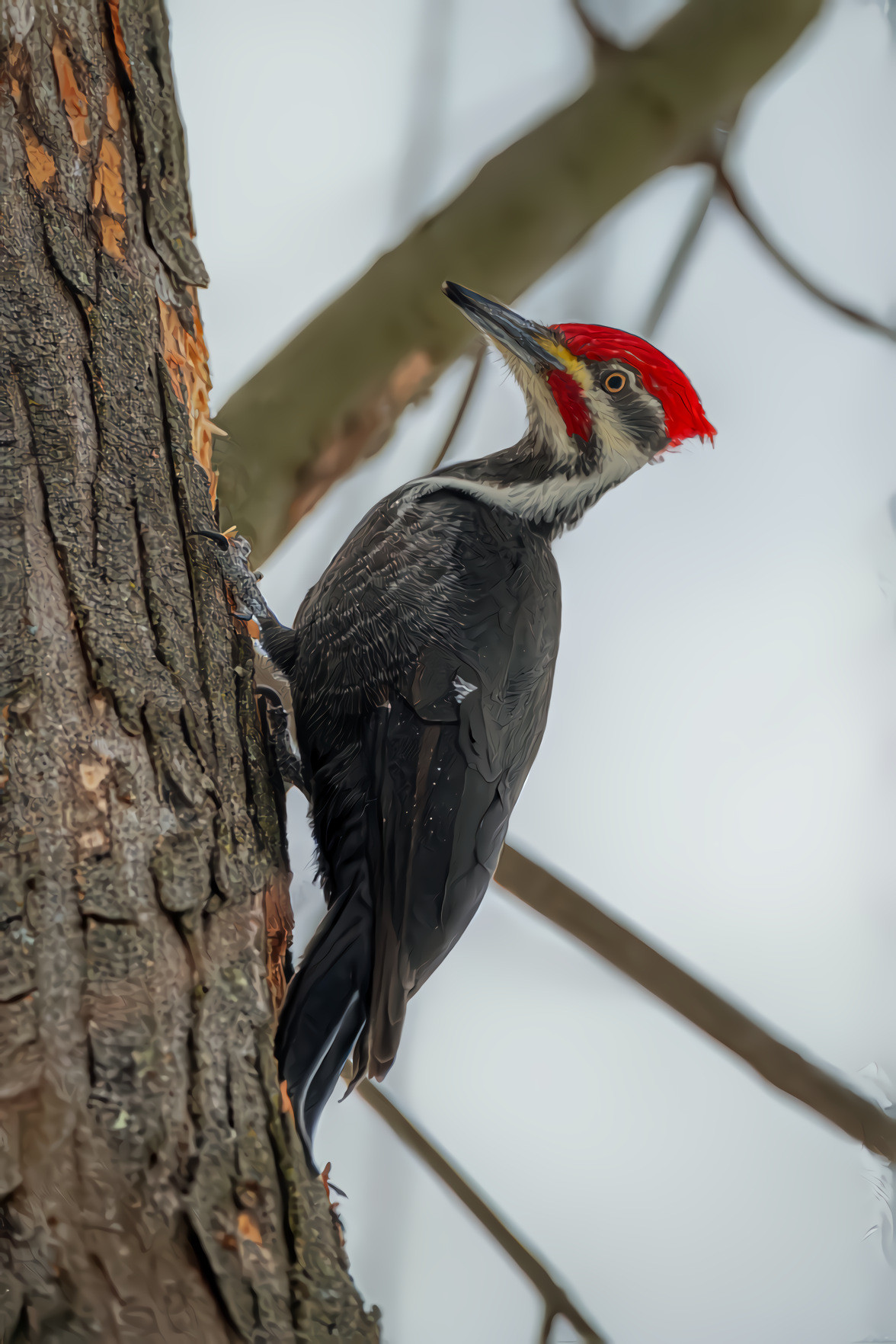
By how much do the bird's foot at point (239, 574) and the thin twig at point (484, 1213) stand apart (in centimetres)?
83

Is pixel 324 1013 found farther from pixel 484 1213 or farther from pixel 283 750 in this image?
pixel 484 1213

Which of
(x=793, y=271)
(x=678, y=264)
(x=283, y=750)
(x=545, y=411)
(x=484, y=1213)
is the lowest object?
(x=484, y=1213)

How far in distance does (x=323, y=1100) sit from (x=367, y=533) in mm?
863

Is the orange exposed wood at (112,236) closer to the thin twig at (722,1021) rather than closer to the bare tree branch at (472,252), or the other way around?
the bare tree branch at (472,252)

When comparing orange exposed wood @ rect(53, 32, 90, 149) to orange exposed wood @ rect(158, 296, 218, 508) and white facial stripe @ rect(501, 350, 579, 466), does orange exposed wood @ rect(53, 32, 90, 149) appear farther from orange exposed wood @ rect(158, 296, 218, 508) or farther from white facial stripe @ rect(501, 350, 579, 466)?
white facial stripe @ rect(501, 350, 579, 466)

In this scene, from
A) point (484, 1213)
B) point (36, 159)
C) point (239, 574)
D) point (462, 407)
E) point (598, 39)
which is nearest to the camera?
point (36, 159)

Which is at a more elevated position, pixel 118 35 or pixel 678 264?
pixel 678 264

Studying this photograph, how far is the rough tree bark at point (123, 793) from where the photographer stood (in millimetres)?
656

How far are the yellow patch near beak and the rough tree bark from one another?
2.30 feet

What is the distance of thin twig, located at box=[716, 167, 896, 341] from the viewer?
193cm

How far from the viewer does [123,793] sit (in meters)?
0.79

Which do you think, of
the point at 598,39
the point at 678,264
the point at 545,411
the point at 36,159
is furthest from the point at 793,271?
the point at 36,159

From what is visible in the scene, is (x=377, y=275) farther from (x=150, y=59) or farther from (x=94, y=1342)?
(x=94, y=1342)

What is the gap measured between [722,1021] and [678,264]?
5.11 feet
